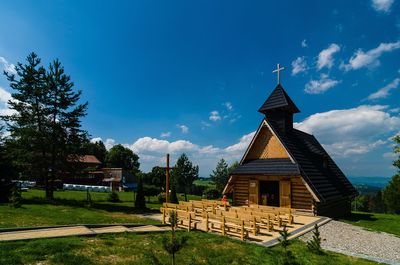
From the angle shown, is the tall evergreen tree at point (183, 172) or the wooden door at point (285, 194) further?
the tall evergreen tree at point (183, 172)

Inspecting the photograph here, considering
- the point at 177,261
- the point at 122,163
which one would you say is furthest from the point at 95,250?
the point at 122,163

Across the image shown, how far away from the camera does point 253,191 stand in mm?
21281

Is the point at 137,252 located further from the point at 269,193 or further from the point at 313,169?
the point at 313,169

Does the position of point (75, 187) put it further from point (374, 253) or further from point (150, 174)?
point (374, 253)

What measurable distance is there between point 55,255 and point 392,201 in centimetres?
5028

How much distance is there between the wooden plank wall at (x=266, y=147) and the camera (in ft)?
68.4

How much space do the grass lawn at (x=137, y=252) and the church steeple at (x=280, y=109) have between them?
46.1ft

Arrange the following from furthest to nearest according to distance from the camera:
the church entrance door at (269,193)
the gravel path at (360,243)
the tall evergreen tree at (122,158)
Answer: the tall evergreen tree at (122,158) < the church entrance door at (269,193) < the gravel path at (360,243)

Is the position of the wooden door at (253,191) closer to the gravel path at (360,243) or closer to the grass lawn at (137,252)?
the gravel path at (360,243)

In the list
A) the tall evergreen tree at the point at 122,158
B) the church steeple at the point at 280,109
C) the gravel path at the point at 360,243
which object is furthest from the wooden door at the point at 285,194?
the tall evergreen tree at the point at 122,158

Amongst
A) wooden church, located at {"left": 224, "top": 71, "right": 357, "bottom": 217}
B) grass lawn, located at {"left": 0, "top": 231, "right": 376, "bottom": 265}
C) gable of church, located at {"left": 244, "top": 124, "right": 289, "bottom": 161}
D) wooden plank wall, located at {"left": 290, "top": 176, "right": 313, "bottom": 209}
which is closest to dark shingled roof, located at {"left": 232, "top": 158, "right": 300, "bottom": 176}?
wooden church, located at {"left": 224, "top": 71, "right": 357, "bottom": 217}

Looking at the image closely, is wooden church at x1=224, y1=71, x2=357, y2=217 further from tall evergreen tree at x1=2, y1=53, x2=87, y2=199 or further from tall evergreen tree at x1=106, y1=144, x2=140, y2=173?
tall evergreen tree at x1=106, y1=144, x2=140, y2=173

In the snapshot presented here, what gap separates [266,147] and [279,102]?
13.9 feet

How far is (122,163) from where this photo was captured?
8462cm
